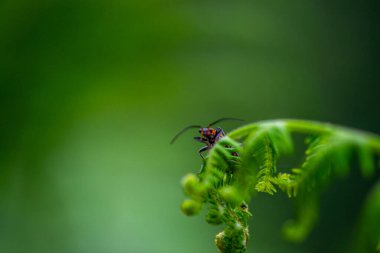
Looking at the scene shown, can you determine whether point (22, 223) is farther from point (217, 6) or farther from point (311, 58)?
point (311, 58)

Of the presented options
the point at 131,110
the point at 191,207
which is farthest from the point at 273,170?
the point at 131,110

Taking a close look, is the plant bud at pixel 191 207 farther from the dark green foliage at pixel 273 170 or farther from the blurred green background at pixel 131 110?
the blurred green background at pixel 131 110

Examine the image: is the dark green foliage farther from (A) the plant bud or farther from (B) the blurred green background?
(B) the blurred green background

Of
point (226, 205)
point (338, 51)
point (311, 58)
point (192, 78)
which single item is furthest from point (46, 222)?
point (338, 51)

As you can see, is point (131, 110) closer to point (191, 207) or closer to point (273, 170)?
point (273, 170)

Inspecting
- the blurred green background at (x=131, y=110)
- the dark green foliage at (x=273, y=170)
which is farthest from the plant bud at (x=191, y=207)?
the blurred green background at (x=131, y=110)

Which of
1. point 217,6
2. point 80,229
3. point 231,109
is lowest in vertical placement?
point 80,229
